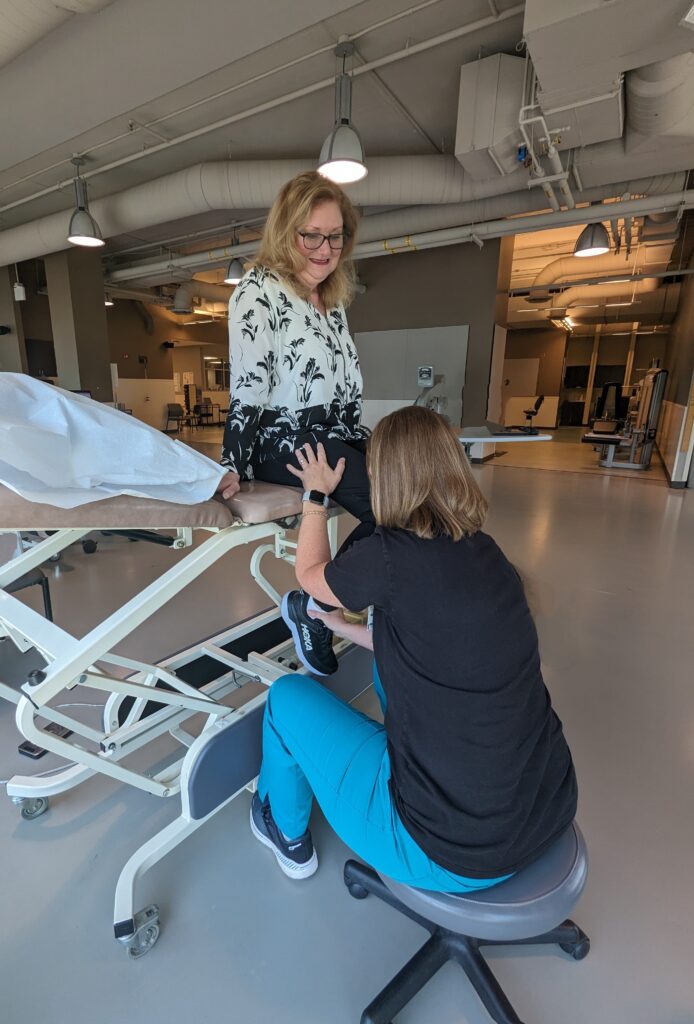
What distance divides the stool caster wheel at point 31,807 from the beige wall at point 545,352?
17.3 meters

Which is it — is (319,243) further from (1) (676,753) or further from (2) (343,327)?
(1) (676,753)

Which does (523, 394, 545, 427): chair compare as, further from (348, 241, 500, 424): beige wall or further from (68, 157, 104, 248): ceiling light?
(68, 157, 104, 248): ceiling light

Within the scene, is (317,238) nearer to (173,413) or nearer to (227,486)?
(227,486)

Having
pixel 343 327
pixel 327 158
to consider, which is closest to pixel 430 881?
pixel 343 327

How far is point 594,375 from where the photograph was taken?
53.8 feet

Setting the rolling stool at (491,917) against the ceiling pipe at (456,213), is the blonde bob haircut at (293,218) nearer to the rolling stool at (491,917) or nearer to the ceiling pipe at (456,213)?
the rolling stool at (491,917)

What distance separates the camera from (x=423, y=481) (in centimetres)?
88

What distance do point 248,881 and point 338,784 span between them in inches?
18.9

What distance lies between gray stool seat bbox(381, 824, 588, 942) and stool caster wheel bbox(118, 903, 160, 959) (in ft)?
1.87

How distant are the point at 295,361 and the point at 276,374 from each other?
6 centimetres

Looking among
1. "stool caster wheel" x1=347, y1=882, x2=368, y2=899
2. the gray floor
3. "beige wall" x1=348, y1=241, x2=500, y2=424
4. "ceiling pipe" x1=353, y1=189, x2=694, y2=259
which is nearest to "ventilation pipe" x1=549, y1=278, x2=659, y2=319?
"beige wall" x1=348, y1=241, x2=500, y2=424

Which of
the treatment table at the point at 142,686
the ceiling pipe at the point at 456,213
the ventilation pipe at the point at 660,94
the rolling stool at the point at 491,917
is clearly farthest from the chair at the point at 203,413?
the rolling stool at the point at 491,917

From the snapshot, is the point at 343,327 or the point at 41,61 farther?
the point at 41,61

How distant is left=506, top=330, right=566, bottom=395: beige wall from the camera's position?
15859mm
